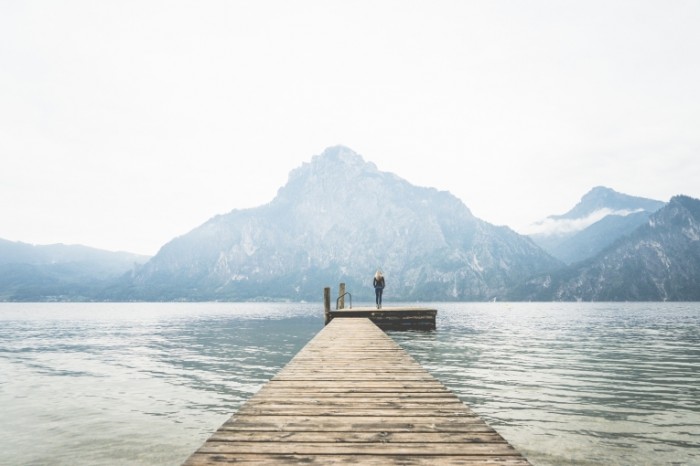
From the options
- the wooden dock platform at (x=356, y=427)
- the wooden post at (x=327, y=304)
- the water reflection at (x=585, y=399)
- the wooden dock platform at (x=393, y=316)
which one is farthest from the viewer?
the wooden post at (x=327, y=304)

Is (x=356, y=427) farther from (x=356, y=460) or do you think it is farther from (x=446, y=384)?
(x=446, y=384)

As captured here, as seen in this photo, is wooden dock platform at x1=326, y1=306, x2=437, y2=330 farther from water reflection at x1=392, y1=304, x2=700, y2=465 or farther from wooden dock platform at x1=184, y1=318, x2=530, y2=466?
wooden dock platform at x1=184, y1=318, x2=530, y2=466

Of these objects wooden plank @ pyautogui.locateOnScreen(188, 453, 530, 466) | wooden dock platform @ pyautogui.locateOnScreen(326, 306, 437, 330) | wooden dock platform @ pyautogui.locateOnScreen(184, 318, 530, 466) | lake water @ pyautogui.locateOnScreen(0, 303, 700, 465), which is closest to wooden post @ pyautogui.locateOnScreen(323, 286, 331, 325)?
wooden dock platform @ pyautogui.locateOnScreen(326, 306, 437, 330)

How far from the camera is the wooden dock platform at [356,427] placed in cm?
457

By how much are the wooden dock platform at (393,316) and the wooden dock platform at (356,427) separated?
24577 mm

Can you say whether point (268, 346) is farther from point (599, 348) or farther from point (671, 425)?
point (671, 425)

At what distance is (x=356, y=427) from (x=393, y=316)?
29.9 meters

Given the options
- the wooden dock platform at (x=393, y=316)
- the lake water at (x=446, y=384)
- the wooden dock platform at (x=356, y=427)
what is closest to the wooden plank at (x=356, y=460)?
the wooden dock platform at (x=356, y=427)

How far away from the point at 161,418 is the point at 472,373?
13418mm

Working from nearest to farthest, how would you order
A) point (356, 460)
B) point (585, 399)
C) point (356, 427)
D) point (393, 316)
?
point (356, 460) < point (356, 427) < point (585, 399) < point (393, 316)

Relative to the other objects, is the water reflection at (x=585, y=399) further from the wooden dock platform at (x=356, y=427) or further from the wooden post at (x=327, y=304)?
the wooden post at (x=327, y=304)

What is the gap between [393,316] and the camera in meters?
35.1

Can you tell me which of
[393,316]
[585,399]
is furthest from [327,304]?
Answer: [585,399]

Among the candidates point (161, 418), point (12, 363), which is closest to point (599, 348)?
point (161, 418)
